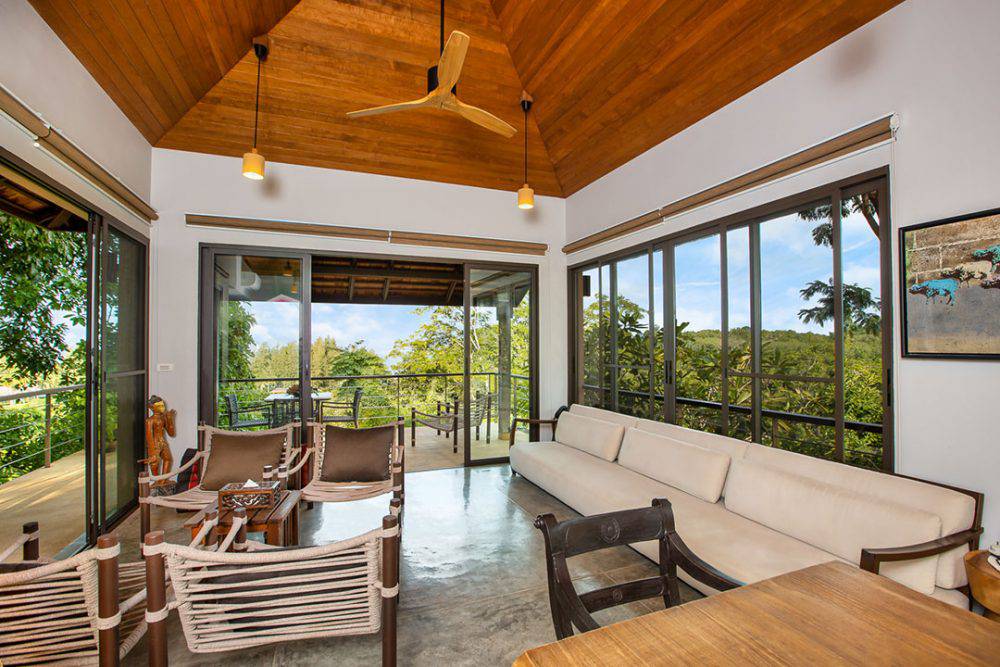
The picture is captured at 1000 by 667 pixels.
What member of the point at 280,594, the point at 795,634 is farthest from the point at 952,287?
the point at 280,594

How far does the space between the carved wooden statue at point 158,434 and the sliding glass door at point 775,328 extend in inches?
160

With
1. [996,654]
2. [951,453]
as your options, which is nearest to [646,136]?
[951,453]

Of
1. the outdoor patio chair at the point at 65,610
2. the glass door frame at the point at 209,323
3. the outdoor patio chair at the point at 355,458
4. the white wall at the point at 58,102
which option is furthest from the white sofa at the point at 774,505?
the white wall at the point at 58,102

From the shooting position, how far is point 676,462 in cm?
329

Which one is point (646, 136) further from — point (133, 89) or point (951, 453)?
point (133, 89)

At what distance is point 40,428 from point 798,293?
499cm

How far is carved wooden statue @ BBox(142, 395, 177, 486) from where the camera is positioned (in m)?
3.77

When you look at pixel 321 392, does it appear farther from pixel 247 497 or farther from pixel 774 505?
pixel 774 505

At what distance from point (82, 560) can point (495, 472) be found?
12.8 feet

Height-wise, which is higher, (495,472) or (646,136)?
(646,136)

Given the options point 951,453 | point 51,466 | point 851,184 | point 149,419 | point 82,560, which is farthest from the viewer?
point 149,419

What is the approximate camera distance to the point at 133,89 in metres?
3.34

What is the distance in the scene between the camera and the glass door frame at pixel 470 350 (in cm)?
517

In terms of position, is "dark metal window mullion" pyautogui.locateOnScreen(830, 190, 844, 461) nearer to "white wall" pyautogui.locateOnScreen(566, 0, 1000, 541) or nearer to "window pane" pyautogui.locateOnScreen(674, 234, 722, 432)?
"white wall" pyautogui.locateOnScreen(566, 0, 1000, 541)
